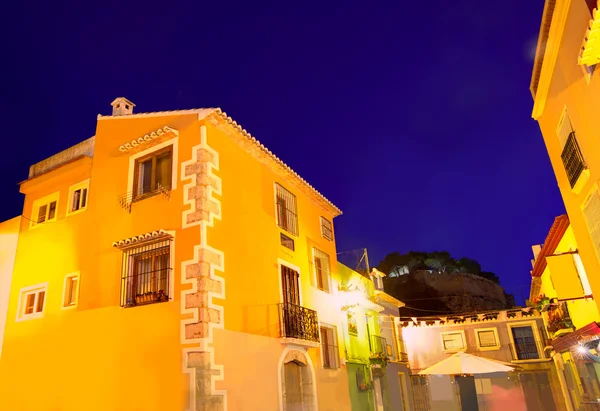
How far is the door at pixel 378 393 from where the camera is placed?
21.5 meters

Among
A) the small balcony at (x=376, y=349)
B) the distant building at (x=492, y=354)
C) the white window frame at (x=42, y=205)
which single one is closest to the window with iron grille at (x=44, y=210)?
the white window frame at (x=42, y=205)

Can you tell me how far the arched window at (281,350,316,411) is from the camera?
13711 millimetres

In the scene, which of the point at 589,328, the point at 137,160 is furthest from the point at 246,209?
the point at 589,328

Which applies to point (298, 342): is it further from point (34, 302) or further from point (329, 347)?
point (34, 302)

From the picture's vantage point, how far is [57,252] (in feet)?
46.0

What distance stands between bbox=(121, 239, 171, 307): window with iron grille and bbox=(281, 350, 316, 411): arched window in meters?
4.34

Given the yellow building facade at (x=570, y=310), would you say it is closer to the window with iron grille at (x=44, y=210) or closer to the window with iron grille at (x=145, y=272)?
the window with iron grille at (x=145, y=272)

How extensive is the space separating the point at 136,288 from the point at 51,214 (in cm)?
532

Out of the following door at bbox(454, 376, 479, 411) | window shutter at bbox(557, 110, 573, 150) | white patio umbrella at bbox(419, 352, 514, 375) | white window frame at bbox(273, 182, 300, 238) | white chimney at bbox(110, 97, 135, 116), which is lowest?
door at bbox(454, 376, 479, 411)

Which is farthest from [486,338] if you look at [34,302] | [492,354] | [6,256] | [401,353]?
[6,256]

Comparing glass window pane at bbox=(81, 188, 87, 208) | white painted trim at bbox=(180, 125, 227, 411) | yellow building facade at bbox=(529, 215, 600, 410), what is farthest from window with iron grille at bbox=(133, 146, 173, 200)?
yellow building facade at bbox=(529, 215, 600, 410)

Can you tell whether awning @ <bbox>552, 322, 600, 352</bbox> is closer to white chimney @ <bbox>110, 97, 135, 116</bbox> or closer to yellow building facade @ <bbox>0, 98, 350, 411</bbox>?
yellow building facade @ <bbox>0, 98, 350, 411</bbox>

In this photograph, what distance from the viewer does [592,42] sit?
274 inches

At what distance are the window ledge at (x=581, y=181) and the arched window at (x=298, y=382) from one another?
8.78 m
